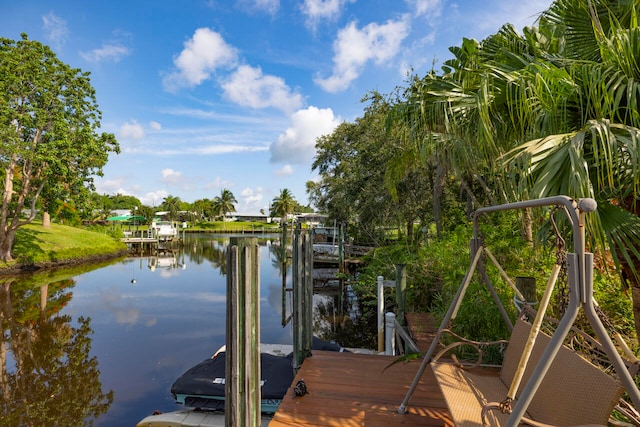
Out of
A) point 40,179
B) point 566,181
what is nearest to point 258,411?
point 566,181

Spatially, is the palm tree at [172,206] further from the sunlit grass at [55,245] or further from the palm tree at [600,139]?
the palm tree at [600,139]

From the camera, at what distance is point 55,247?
25.3 meters

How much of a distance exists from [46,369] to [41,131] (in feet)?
61.6

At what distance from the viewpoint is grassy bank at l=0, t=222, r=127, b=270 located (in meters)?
22.5

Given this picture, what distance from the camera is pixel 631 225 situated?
2.76m

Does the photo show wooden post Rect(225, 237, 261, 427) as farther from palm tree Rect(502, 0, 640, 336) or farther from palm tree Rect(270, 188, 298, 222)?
palm tree Rect(270, 188, 298, 222)

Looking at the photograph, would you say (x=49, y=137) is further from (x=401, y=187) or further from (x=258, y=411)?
(x=258, y=411)

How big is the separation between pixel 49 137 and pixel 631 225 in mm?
25978

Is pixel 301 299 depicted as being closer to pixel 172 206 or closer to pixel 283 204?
pixel 283 204

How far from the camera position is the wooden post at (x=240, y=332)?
221 cm

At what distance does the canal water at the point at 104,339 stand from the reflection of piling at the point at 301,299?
457 cm

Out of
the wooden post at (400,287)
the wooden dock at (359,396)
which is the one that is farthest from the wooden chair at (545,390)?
the wooden post at (400,287)

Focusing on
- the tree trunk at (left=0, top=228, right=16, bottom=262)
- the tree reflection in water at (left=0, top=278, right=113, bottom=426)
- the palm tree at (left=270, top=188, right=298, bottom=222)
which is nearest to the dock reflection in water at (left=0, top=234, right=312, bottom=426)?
the tree reflection in water at (left=0, top=278, right=113, bottom=426)

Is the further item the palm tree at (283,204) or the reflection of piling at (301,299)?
the palm tree at (283,204)
